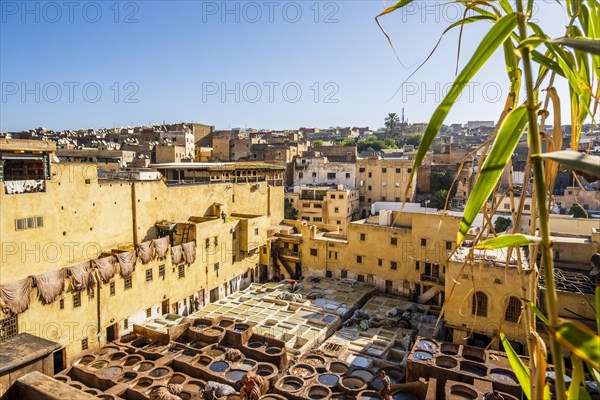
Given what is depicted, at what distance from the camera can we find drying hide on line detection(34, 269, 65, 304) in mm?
14320

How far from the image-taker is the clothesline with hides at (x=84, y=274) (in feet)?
44.1

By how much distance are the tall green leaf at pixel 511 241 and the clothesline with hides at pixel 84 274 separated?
608 inches

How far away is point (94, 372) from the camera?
572 inches

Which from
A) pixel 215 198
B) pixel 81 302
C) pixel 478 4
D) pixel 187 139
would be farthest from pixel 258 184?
pixel 478 4

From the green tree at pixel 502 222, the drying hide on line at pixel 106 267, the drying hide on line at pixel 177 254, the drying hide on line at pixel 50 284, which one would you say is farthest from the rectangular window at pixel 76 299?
the green tree at pixel 502 222

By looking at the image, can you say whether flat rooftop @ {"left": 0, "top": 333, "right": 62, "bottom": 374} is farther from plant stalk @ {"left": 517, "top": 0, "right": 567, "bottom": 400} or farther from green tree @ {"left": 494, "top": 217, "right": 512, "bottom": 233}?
green tree @ {"left": 494, "top": 217, "right": 512, "bottom": 233}

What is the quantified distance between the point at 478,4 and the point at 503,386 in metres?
14.4

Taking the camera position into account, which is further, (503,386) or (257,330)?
(257,330)

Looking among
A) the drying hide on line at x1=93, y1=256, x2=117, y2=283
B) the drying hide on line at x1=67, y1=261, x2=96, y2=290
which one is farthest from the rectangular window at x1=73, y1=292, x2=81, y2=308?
the drying hide on line at x1=93, y1=256, x2=117, y2=283

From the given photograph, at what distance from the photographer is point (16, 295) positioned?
531 inches

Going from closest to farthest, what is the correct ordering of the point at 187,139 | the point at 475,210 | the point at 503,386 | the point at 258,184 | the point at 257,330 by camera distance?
the point at 475,210
the point at 503,386
the point at 257,330
the point at 258,184
the point at 187,139

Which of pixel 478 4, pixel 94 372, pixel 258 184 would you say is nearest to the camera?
pixel 478 4

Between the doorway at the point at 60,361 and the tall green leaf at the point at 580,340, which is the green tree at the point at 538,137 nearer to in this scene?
the tall green leaf at the point at 580,340

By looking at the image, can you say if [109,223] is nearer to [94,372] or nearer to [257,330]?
[94,372]
